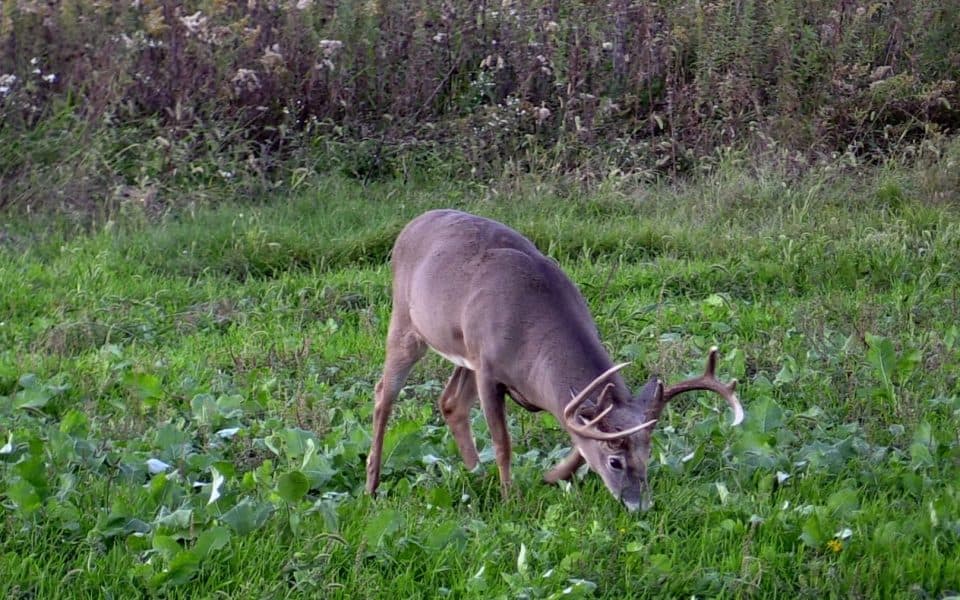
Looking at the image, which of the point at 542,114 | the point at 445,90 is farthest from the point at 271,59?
the point at 542,114

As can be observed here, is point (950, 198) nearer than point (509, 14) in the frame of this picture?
Yes

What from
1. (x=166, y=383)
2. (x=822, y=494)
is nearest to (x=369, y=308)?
(x=166, y=383)

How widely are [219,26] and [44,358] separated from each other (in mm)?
4368

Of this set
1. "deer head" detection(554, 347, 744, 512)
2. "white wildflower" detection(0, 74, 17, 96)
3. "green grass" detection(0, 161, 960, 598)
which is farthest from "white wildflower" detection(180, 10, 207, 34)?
"deer head" detection(554, 347, 744, 512)

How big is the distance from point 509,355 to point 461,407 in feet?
2.03

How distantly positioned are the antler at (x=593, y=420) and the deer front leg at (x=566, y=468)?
14.1 inches

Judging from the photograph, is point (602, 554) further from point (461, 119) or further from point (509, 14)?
point (509, 14)

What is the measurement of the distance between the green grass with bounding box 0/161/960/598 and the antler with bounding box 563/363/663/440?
289 mm

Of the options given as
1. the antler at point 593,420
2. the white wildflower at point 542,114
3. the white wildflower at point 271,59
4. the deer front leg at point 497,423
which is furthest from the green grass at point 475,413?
the white wildflower at point 271,59

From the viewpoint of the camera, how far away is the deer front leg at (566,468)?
5023 millimetres

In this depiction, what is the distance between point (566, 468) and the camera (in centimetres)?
507

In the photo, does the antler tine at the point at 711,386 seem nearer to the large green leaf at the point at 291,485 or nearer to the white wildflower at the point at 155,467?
the large green leaf at the point at 291,485

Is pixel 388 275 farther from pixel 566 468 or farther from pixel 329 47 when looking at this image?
pixel 566 468

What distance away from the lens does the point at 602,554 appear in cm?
440
